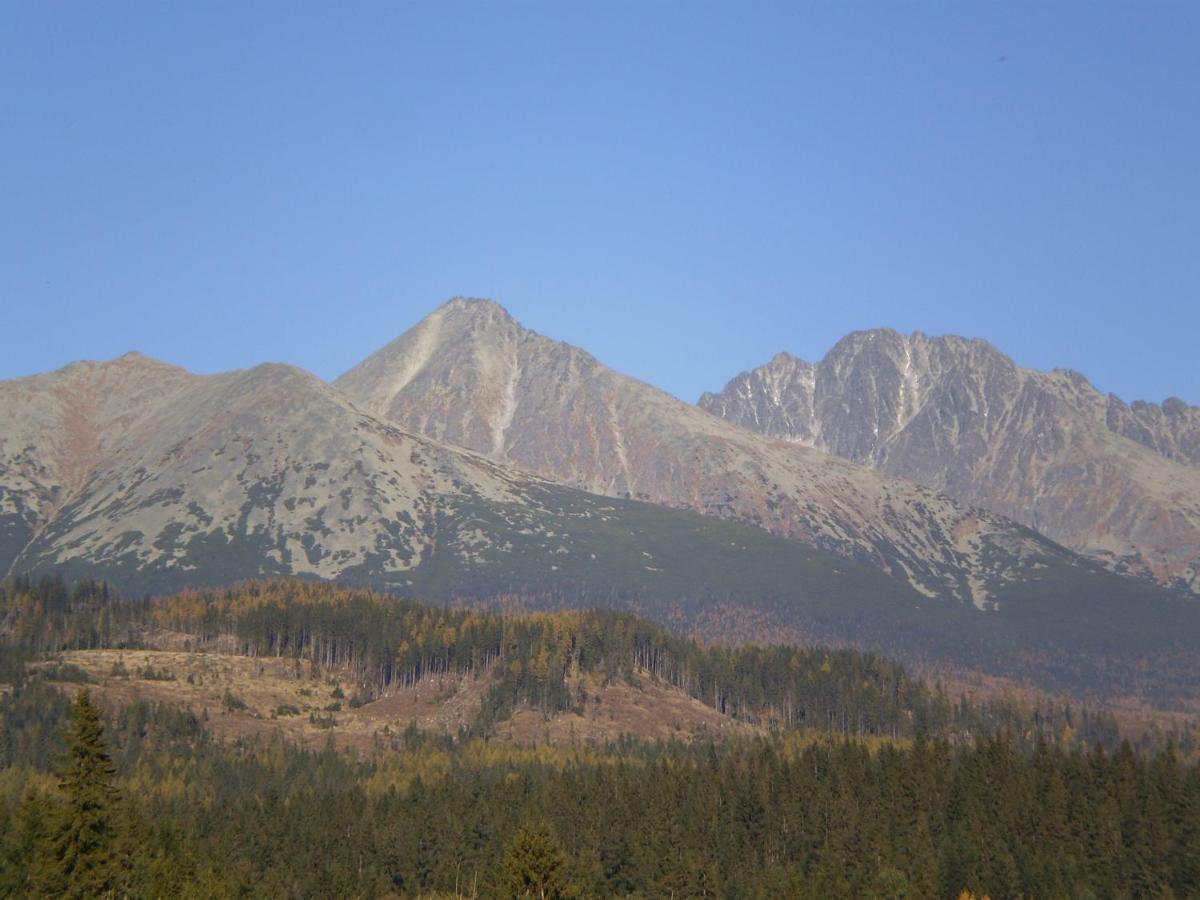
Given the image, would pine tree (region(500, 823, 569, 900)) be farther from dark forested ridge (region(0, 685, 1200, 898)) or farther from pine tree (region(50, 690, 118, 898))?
dark forested ridge (region(0, 685, 1200, 898))

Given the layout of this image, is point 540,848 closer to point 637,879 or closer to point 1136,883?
point 637,879

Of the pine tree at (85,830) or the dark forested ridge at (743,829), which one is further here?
the dark forested ridge at (743,829)

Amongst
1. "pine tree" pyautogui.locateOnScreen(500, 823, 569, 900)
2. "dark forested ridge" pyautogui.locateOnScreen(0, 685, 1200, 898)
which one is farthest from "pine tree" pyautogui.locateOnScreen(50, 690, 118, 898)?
"dark forested ridge" pyautogui.locateOnScreen(0, 685, 1200, 898)

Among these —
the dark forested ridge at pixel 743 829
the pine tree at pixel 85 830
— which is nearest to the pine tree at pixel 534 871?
the pine tree at pixel 85 830

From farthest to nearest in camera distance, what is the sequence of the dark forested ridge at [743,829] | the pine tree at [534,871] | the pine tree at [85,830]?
the dark forested ridge at [743,829] → the pine tree at [534,871] → the pine tree at [85,830]

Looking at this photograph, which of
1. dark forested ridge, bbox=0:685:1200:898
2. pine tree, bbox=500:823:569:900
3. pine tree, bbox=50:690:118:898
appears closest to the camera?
pine tree, bbox=50:690:118:898

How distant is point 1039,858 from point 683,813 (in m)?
43.1

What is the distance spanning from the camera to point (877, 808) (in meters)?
175

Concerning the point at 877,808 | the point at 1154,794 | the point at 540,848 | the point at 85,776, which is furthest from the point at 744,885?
the point at 85,776

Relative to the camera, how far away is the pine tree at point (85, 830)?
83.1m

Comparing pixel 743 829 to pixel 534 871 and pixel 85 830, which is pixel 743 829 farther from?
pixel 85 830

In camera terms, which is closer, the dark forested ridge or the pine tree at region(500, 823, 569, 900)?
the pine tree at region(500, 823, 569, 900)

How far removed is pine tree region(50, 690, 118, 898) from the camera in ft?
273

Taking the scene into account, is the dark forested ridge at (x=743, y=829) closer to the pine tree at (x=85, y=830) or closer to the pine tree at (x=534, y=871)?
the pine tree at (x=534, y=871)
